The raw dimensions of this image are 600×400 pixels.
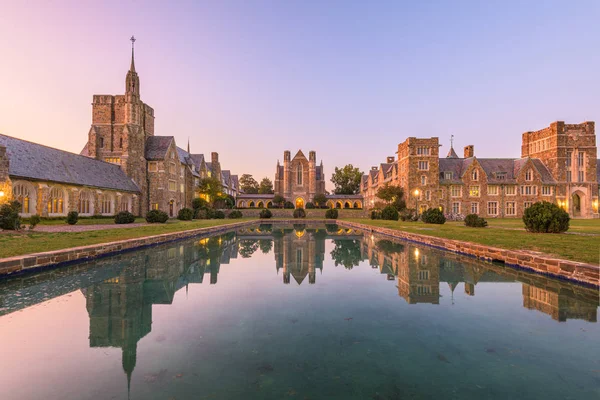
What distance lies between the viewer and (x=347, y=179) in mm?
89500

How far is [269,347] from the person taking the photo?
4.86m

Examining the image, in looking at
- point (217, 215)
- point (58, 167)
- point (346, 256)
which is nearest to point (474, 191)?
point (217, 215)

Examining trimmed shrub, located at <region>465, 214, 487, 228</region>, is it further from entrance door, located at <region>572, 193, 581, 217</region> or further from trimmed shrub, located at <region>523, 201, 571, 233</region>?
entrance door, located at <region>572, 193, 581, 217</region>

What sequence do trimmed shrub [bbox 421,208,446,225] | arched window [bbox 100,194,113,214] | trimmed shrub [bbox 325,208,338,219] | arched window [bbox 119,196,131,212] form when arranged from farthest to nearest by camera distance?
trimmed shrub [bbox 325,208,338,219] → arched window [bbox 119,196,131,212] → arched window [bbox 100,194,113,214] → trimmed shrub [bbox 421,208,446,225]

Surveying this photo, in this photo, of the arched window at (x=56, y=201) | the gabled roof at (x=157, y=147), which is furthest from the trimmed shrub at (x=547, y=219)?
the gabled roof at (x=157, y=147)

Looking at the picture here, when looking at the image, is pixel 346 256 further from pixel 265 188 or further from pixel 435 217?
pixel 265 188

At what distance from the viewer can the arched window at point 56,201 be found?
85.7 ft

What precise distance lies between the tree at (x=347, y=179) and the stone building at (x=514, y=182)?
1639 inches

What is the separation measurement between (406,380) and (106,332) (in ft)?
17.0

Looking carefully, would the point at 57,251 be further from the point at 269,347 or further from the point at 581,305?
the point at 581,305

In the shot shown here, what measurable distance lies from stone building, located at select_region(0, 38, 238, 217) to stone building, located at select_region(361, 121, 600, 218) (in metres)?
36.7

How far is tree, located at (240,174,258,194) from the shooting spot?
334 feet

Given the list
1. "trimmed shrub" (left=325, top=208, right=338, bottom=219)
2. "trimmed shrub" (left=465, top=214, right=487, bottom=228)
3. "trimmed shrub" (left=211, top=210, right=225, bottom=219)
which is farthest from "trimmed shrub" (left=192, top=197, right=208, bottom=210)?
"trimmed shrub" (left=465, top=214, right=487, bottom=228)

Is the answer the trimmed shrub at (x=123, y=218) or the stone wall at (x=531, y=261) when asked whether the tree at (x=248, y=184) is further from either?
the stone wall at (x=531, y=261)
